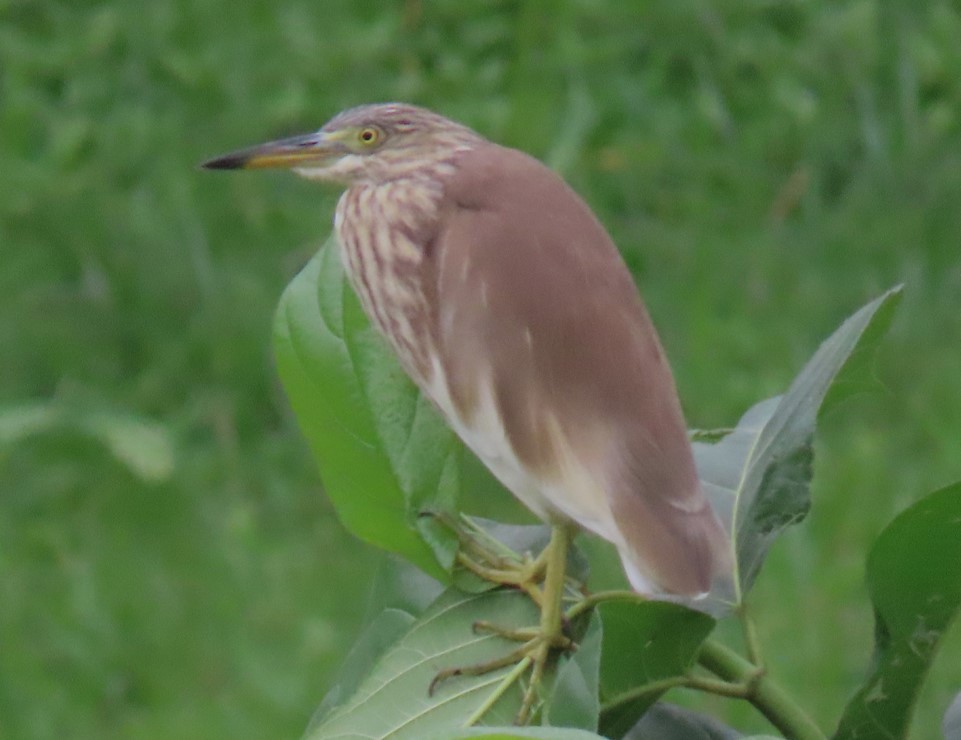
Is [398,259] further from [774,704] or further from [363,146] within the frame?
[774,704]

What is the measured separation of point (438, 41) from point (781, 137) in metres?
0.67

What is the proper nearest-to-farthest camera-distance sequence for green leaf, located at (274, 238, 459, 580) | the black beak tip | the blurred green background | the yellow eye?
green leaf, located at (274, 238, 459, 580) < the black beak tip < the yellow eye < the blurred green background

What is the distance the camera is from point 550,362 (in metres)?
0.96

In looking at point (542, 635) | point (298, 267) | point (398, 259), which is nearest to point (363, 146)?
point (398, 259)

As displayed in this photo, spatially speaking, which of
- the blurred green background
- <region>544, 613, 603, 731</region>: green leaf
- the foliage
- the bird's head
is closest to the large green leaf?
the foliage

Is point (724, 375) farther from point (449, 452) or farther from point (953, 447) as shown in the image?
point (449, 452)

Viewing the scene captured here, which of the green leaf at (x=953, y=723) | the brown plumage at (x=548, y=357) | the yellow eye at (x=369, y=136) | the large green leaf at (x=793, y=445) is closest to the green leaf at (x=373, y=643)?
the brown plumage at (x=548, y=357)

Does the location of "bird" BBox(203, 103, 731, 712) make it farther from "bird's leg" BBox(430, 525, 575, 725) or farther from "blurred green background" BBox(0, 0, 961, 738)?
"blurred green background" BBox(0, 0, 961, 738)

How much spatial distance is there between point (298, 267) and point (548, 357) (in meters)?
2.10

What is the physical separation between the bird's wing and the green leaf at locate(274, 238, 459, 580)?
4cm

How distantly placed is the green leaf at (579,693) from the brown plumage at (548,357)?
10 cm

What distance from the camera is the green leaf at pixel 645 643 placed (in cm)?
84

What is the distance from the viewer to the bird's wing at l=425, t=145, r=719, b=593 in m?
0.94

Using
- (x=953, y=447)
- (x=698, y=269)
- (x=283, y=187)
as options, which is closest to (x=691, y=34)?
(x=698, y=269)
